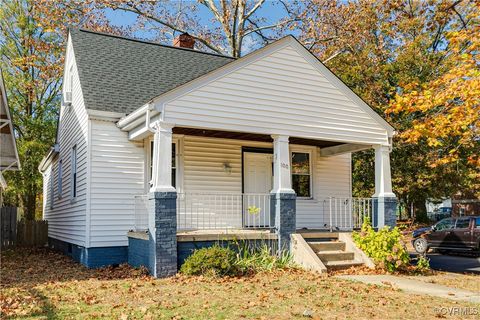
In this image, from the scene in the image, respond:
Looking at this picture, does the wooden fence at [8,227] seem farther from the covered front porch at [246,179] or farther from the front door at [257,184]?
the front door at [257,184]

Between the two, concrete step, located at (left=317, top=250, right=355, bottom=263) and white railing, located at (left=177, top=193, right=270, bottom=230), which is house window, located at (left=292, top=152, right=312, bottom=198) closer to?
white railing, located at (left=177, top=193, right=270, bottom=230)

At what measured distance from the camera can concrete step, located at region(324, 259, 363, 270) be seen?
11.0 metres

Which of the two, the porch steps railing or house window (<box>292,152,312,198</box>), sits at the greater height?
house window (<box>292,152,312,198</box>)

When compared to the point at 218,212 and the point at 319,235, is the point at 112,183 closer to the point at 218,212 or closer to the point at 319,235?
the point at 218,212

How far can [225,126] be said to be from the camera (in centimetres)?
1103

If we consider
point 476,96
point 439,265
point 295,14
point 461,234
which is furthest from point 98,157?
point 295,14

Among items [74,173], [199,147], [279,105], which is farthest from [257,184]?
[74,173]

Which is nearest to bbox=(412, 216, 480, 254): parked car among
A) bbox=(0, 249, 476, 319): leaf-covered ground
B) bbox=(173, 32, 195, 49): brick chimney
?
bbox=(0, 249, 476, 319): leaf-covered ground

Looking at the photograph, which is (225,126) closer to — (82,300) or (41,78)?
(82,300)

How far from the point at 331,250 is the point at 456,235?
8.04 meters

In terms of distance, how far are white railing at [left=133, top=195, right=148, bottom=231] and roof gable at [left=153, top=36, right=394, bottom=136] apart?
3.05 m

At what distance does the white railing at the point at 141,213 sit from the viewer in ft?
38.9

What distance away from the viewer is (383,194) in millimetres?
13039

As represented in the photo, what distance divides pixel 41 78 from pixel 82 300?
71.6ft
